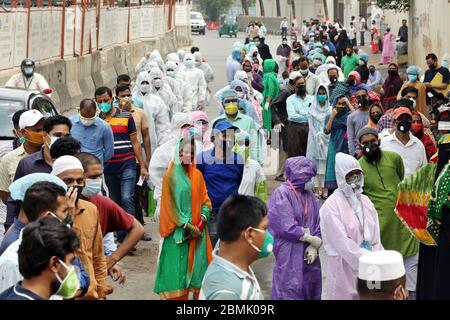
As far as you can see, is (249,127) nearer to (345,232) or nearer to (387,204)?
(387,204)

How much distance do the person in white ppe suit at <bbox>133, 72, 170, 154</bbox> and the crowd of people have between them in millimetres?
15

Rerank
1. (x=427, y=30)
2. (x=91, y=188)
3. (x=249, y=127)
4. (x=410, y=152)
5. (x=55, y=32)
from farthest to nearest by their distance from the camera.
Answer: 1. (x=427, y=30)
2. (x=55, y=32)
3. (x=249, y=127)
4. (x=410, y=152)
5. (x=91, y=188)

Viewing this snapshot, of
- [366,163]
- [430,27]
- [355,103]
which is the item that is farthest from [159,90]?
[430,27]

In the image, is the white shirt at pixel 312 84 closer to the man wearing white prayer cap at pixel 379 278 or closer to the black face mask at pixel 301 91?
the black face mask at pixel 301 91

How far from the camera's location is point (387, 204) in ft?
33.3

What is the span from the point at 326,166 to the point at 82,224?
8.42m

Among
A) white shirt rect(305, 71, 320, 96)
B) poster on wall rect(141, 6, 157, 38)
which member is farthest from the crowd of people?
poster on wall rect(141, 6, 157, 38)

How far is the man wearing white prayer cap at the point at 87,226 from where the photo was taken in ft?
24.0

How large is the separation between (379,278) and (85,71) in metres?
23.6

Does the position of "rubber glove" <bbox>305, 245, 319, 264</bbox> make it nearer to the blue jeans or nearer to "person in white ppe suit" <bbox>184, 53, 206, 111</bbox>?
the blue jeans

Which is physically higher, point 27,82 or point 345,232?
point 345,232

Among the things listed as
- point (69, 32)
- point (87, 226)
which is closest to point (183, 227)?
point (87, 226)

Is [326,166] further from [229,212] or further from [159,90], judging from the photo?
[229,212]

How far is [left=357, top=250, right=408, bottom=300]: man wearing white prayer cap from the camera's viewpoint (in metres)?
5.34
